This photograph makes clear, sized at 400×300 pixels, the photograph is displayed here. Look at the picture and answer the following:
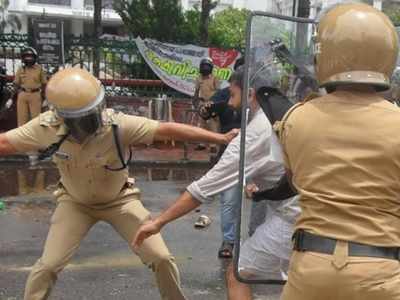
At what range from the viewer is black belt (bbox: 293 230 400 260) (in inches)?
90.1

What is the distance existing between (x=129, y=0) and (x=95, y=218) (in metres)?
18.6

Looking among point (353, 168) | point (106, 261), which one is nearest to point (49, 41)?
point (106, 261)

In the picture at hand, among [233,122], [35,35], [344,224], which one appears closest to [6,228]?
[233,122]

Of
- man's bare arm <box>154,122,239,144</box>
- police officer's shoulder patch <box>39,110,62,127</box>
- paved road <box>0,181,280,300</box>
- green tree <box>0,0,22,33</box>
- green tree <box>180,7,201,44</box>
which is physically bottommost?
paved road <box>0,181,280,300</box>

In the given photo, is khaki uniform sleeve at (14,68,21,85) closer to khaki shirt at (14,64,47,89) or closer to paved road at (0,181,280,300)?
khaki shirt at (14,64,47,89)

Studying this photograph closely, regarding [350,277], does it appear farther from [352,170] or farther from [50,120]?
[50,120]

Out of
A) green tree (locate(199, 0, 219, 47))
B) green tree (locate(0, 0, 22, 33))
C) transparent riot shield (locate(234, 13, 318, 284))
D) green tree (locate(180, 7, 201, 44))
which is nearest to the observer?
transparent riot shield (locate(234, 13, 318, 284))

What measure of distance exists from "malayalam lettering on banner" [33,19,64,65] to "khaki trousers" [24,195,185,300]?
369 inches

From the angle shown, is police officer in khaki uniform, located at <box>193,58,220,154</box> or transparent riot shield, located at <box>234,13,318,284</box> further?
police officer in khaki uniform, located at <box>193,58,220,154</box>

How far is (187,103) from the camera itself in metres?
13.9

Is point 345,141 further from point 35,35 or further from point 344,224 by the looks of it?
point 35,35

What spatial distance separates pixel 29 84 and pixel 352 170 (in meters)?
10.4

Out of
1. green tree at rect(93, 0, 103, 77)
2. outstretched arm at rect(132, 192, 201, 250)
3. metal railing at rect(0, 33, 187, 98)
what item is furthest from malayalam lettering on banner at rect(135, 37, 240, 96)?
outstretched arm at rect(132, 192, 201, 250)

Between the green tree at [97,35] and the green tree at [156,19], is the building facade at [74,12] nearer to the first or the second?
the green tree at [156,19]
